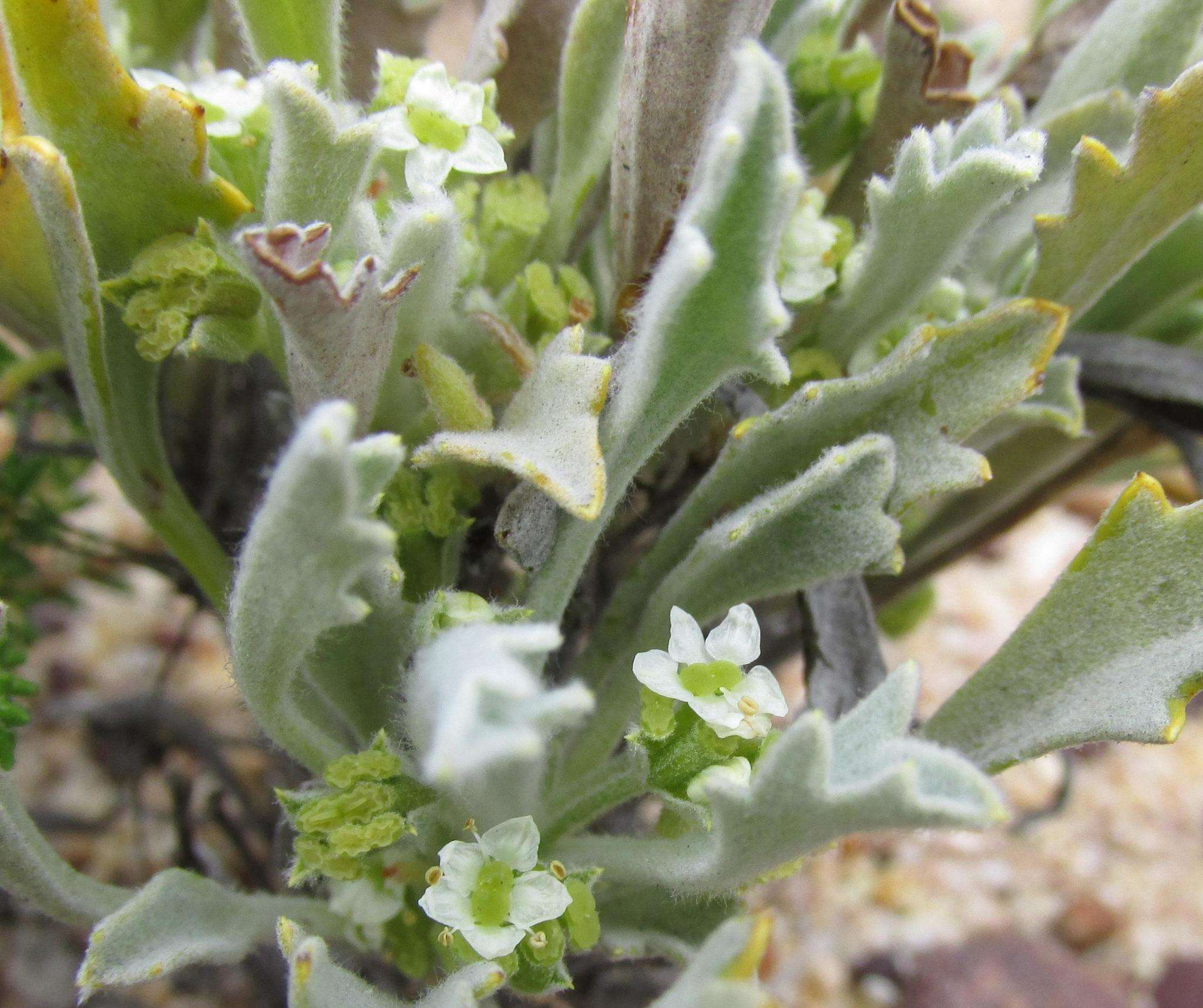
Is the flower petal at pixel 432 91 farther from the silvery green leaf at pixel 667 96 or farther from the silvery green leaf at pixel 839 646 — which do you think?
the silvery green leaf at pixel 839 646

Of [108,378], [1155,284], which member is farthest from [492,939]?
[1155,284]

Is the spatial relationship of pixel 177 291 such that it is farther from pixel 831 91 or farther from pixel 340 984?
pixel 831 91

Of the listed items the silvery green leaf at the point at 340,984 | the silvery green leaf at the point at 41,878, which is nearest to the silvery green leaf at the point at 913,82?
the silvery green leaf at the point at 340,984

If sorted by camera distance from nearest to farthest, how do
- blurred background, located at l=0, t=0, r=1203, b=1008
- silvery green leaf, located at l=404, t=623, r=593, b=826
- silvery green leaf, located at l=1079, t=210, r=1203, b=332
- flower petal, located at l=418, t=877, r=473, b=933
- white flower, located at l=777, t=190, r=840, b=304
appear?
silvery green leaf, located at l=404, t=623, r=593, b=826
flower petal, located at l=418, t=877, r=473, b=933
white flower, located at l=777, t=190, r=840, b=304
silvery green leaf, located at l=1079, t=210, r=1203, b=332
blurred background, located at l=0, t=0, r=1203, b=1008

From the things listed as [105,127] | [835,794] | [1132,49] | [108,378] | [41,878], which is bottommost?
[41,878]

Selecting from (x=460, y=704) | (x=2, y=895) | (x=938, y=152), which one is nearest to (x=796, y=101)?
(x=938, y=152)

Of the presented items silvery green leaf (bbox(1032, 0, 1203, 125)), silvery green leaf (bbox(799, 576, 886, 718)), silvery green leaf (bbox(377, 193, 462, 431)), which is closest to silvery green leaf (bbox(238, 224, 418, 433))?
silvery green leaf (bbox(377, 193, 462, 431))

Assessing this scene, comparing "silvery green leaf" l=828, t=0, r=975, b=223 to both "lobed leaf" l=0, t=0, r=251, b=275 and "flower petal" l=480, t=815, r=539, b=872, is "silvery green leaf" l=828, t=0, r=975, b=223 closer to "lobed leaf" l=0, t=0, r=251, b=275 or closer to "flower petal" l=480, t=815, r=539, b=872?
"lobed leaf" l=0, t=0, r=251, b=275
